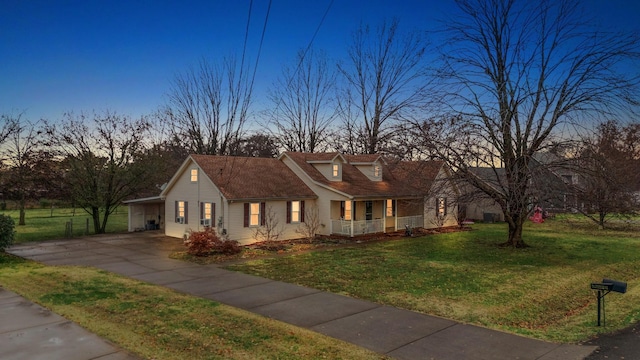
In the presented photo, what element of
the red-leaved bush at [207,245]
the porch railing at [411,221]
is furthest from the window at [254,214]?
the porch railing at [411,221]

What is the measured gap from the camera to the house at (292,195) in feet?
70.1

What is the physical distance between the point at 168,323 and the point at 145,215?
20968mm

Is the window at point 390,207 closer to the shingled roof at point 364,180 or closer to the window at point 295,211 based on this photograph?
the shingled roof at point 364,180

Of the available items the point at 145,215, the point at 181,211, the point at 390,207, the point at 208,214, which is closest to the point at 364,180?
the point at 390,207

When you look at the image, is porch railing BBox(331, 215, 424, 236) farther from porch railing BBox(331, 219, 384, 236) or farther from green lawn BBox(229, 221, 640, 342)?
green lawn BBox(229, 221, 640, 342)

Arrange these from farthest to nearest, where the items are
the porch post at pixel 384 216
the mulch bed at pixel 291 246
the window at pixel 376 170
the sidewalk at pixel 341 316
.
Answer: the window at pixel 376 170
the porch post at pixel 384 216
the mulch bed at pixel 291 246
the sidewalk at pixel 341 316

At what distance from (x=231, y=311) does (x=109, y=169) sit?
2127 cm

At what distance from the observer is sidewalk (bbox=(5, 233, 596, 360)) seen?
Answer: 730cm

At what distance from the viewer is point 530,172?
628 inches

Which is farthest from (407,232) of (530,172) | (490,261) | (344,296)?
(344,296)

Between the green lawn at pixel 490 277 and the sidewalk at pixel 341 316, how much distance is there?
0.67 m

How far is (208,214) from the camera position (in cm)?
2191

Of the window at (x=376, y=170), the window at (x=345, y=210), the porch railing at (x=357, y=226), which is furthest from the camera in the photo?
the window at (x=376, y=170)

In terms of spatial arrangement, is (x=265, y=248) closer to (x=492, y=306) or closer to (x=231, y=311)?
(x=231, y=311)
